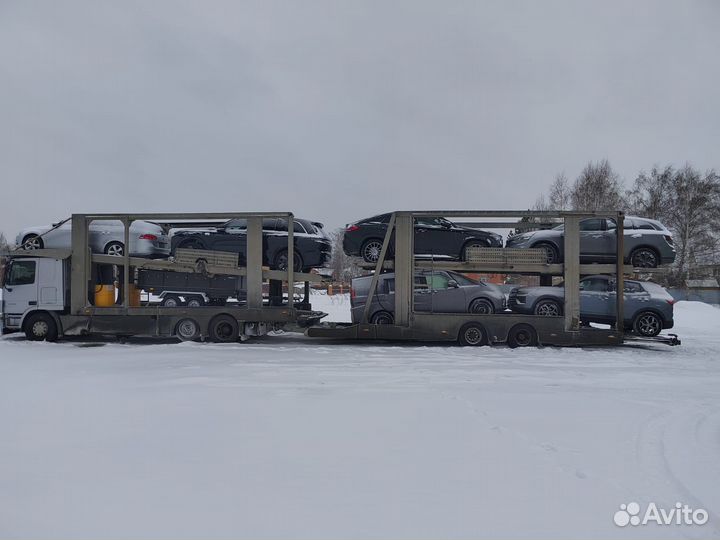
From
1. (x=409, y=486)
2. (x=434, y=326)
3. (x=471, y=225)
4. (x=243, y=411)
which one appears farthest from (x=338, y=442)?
(x=471, y=225)

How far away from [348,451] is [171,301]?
820cm

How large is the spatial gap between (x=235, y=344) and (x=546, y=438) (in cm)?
755

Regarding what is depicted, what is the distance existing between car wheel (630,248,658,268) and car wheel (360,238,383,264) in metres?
5.53

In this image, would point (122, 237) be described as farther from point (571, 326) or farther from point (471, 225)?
point (571, 326)

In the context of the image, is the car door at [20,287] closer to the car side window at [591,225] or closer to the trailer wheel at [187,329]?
the trailer wheel at [187,329]

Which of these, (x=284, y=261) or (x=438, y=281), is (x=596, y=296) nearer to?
(x=438, y=281)

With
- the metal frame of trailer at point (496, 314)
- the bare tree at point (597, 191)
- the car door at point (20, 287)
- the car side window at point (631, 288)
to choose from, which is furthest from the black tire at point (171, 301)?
the bare tree at point (597, 191)

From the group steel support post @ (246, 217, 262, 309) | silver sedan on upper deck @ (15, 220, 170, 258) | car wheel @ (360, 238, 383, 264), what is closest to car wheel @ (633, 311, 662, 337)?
car wheel @ (360, 238, 383, 264)

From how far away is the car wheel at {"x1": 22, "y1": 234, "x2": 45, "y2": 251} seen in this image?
34.2 ft

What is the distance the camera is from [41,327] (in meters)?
10.4

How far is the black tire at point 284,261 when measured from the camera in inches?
403

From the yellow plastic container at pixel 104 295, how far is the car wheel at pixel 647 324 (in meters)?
11.9

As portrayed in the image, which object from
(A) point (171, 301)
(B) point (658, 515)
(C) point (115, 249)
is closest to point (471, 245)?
(A) point (171, 301)

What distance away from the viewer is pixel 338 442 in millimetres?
3941
